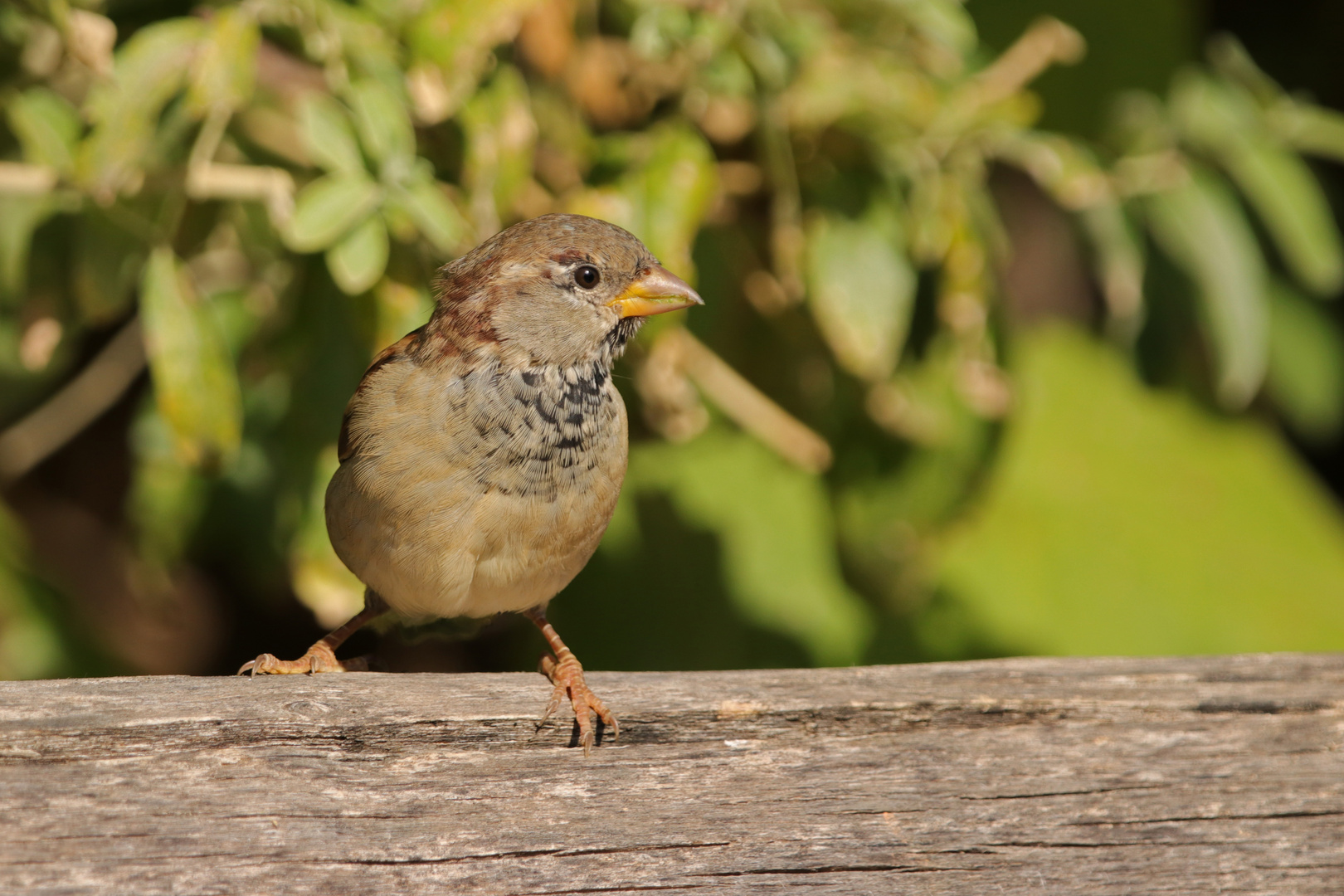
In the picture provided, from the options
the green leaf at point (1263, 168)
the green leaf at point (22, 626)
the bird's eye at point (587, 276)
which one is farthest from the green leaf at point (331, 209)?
the green leaf at point (1263, 168)

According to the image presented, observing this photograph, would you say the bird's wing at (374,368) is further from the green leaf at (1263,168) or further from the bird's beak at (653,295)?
the green leaf at (1263,168)

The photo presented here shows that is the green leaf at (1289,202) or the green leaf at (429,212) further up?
the green leaf at (1289,202)

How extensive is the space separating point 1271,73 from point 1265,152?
2.38m

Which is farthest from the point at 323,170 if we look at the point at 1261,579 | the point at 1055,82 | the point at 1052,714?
the point at 1261,579

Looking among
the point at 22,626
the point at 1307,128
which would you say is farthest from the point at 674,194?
the point at 22,626

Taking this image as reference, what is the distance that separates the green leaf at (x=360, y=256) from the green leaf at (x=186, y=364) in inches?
13.4

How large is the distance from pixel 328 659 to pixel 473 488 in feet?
1.67

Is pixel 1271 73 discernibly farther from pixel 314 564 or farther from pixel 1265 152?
pixel 314 564

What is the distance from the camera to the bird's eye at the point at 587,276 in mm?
2619

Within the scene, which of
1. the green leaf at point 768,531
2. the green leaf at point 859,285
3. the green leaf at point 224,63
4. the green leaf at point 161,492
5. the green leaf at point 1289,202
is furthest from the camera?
the green leaf at point 768,531

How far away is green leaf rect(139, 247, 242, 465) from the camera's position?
258 cm

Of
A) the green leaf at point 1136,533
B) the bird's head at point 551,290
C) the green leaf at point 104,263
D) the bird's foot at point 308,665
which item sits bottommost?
the green leaf at point 1136,533

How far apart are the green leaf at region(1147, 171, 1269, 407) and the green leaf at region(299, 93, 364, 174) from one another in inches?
80.9

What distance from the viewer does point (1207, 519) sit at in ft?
16.0
